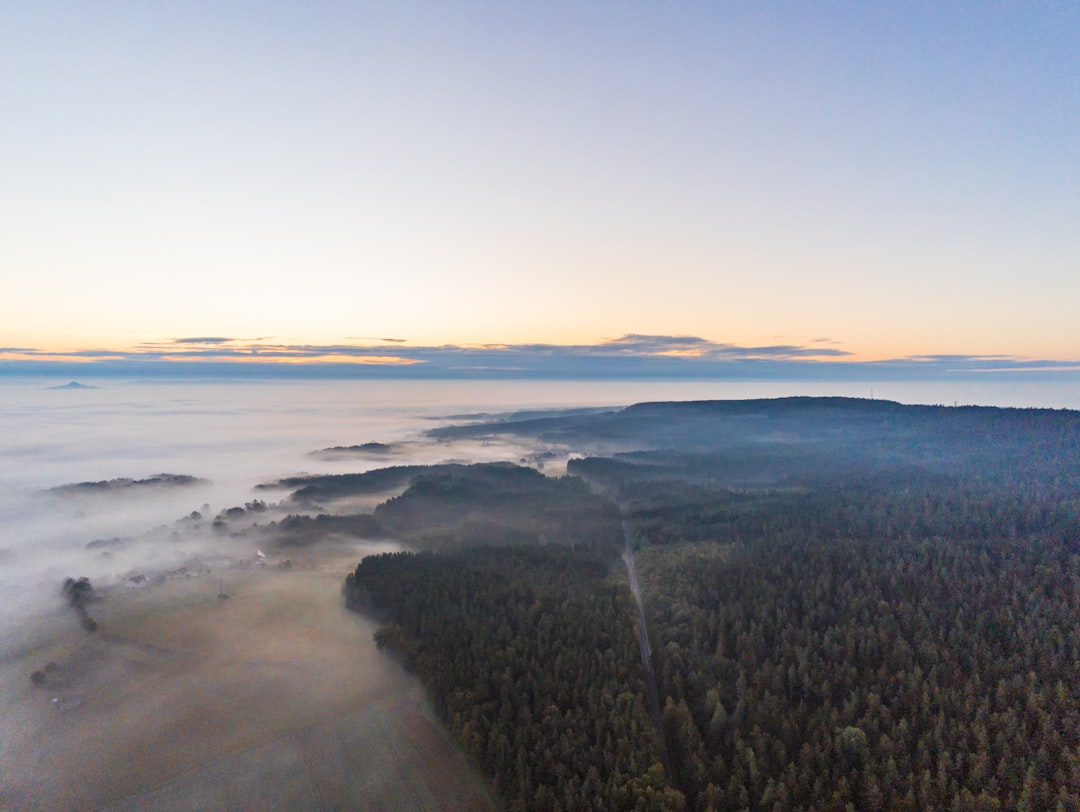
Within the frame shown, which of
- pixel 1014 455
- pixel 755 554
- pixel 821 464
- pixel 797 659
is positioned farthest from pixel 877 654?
pixel 1014 455

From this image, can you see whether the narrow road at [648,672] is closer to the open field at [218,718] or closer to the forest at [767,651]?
the forest at [767,651]

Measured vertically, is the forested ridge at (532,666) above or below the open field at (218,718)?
above

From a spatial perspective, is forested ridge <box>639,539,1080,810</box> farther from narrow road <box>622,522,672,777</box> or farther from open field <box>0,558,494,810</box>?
open field <box>0,558,494,810</box>

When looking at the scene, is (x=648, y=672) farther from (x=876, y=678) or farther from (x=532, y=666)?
(x=876, y=678)

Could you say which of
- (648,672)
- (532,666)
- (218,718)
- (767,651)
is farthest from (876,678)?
(218,718)

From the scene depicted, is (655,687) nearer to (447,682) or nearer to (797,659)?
(797,659)

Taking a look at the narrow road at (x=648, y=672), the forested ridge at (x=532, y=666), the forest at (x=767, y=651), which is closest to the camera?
the forest at (x=767, y=651)

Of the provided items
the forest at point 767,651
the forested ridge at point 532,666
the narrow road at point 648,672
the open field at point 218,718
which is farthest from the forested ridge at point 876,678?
the open field at point 218,718

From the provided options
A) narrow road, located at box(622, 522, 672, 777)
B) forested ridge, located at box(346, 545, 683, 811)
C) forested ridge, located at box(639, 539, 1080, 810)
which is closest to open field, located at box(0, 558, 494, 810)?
forested ridge, located at box(346, 545, 683, 811)
